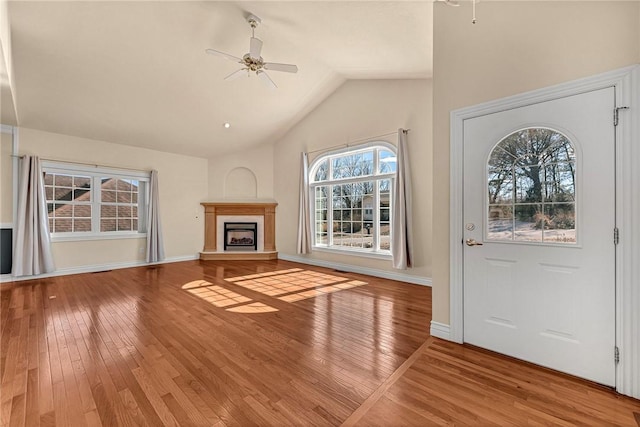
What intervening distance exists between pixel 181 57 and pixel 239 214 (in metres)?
3.93

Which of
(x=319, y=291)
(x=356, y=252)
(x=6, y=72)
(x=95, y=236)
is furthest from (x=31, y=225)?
(x=356, y=252)

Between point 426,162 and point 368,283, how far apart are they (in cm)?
218

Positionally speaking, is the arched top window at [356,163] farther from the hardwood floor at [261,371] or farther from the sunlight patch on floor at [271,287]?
the hardwood floor at [261,371]

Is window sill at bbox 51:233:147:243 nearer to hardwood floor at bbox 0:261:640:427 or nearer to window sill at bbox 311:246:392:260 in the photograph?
hardwood floor at bbox 0:261:640:427

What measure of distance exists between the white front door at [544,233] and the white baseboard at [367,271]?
2.07m

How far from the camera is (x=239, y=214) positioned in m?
7.08

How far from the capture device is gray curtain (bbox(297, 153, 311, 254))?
20.4 feet

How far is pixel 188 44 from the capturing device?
3.64 meters

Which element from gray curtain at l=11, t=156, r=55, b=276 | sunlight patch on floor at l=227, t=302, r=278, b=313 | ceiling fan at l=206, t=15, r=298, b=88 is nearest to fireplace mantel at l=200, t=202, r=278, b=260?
gray curtain at l=11, t=156, r=55, b=276

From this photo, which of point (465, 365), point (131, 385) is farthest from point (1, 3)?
point (465, 365)

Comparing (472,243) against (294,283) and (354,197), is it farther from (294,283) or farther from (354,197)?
(354,197)

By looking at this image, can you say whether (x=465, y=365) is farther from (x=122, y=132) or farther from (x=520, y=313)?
(x=122, y=132)

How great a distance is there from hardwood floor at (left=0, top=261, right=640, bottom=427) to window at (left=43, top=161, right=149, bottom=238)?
2.14 metres

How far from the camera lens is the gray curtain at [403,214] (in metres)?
4.46
